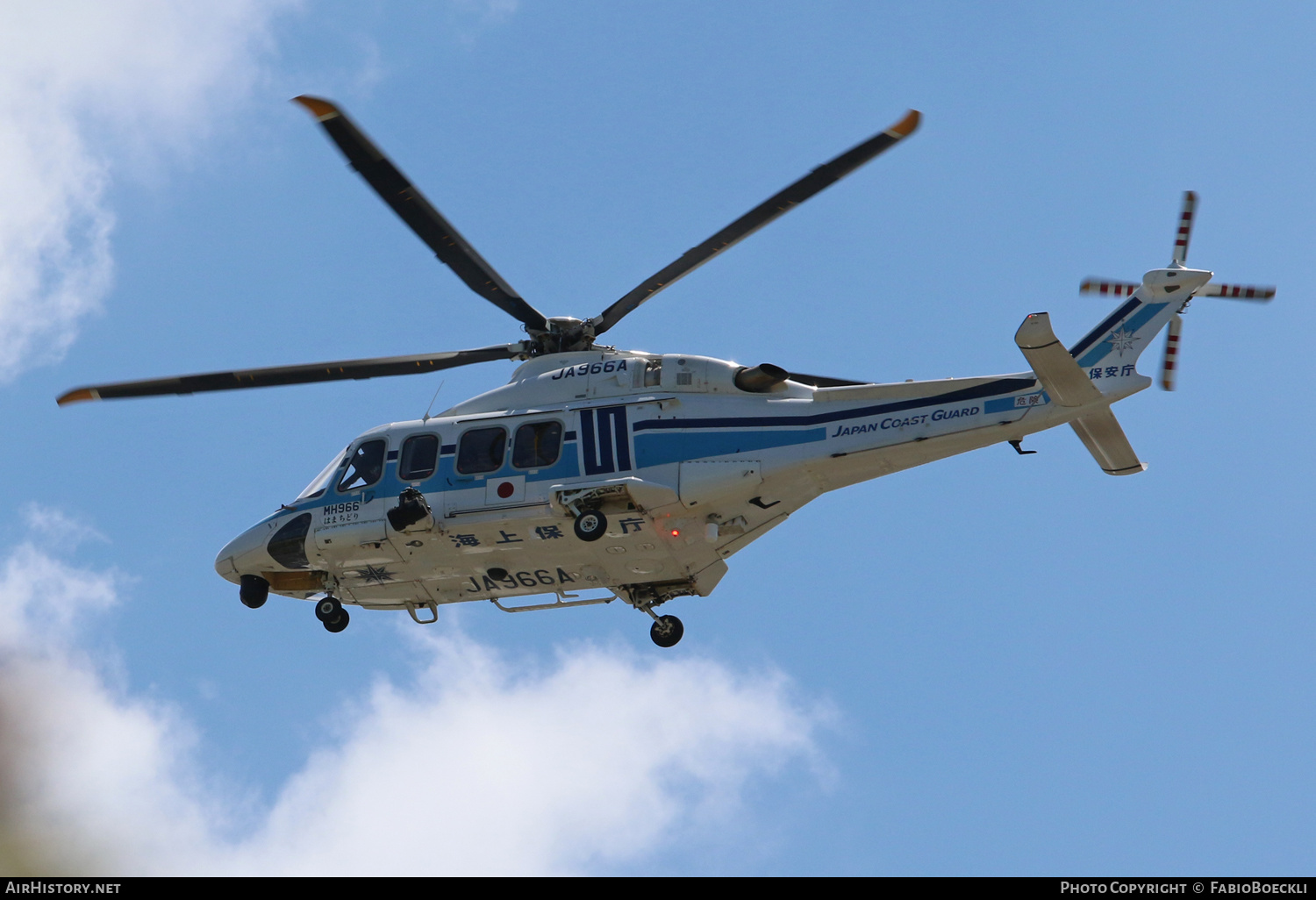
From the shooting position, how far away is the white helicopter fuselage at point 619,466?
21.7 metres

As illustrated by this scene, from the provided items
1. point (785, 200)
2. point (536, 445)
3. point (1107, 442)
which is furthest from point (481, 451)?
point (1107, 442)

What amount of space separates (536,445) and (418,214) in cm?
373

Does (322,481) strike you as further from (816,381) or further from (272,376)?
(816,381)

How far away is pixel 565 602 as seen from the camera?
2452 cm

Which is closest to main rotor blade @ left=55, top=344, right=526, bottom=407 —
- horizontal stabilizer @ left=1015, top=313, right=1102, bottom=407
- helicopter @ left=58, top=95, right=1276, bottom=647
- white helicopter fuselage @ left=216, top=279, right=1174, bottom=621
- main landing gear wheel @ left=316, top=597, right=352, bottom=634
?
helicopter @ left=58, top=95, right=1276, bottom=647

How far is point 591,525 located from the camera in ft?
74.0

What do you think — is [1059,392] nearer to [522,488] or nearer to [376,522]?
[522,488]

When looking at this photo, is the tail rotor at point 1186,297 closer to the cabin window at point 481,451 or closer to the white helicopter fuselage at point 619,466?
the white helicopter fuselage at point 619,466

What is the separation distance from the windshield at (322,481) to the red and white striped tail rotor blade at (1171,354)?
40.7 feet

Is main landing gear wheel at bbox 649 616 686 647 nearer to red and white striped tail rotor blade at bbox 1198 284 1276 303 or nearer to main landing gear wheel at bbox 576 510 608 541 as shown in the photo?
main landing gear wheel at bbox 576 510 608 541

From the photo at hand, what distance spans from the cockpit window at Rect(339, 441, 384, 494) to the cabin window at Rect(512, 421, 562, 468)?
242 centimetres

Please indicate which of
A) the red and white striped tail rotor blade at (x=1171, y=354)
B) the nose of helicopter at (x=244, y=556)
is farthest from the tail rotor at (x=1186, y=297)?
the nose of helicopter at (x=244, y=556)
